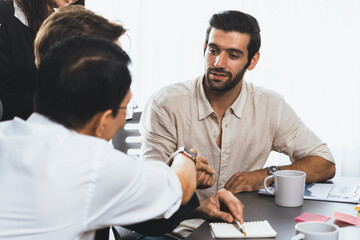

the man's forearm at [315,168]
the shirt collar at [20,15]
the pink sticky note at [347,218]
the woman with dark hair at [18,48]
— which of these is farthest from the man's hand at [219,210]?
the shirt collar at [20,15]

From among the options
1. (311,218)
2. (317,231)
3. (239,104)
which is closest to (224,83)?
(239,104)

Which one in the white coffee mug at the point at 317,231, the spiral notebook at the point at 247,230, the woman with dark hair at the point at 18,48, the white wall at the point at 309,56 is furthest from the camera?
the white wall at the point at 309,56

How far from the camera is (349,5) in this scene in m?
3.04

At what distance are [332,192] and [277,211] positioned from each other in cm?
30

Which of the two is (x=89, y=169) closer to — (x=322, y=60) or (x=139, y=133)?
(x=139, y=133)

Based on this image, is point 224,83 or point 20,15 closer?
point 20,15

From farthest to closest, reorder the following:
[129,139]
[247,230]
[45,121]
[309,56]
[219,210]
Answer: [309,56], [129,139], [219,210], [247,230], [45,121]

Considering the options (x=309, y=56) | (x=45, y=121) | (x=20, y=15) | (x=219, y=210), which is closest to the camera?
(x=45, y=121)

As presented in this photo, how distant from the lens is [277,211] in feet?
4.07

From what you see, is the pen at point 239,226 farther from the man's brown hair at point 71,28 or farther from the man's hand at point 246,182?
the man's brown hair at point 71,28

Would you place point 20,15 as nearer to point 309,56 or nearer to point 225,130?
point 225,130

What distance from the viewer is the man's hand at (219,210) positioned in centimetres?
116

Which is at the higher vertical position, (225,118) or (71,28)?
(71,28)

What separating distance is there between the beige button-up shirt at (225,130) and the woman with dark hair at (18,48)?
541 millimetres
